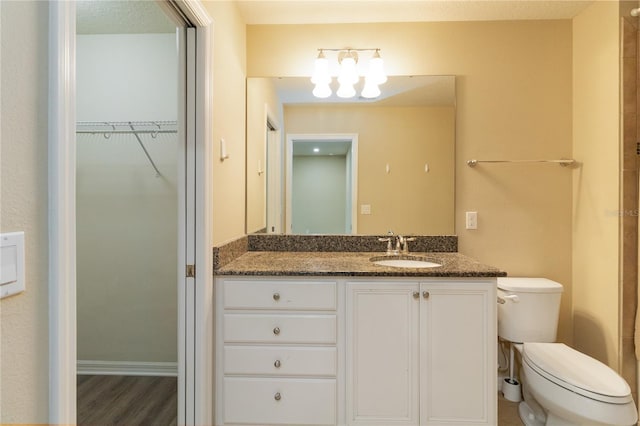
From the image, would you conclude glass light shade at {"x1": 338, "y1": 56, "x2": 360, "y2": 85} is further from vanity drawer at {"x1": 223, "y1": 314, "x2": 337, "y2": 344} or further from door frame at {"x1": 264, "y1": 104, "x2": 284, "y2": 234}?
vanity drawer at {"x1": 223, "y1": 314, "x2": 337, "y2": 344}

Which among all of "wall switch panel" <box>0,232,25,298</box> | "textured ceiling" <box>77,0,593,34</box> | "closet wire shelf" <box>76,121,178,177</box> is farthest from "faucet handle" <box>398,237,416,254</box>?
"wall switch panel" <box>0,232,25,298</box>

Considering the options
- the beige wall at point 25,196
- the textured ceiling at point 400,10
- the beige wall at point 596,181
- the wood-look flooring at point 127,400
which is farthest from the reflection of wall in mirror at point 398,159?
the beige wall at point 25,196

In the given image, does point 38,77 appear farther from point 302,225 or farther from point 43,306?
point 302,225

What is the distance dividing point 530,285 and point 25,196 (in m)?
2.20

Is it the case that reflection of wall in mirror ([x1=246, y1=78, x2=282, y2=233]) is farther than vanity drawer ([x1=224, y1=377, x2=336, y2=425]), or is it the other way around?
reflection of wall in mirror ([x1=246, y1=78, x2=282, y2=233])

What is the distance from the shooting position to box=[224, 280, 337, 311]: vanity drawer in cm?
161

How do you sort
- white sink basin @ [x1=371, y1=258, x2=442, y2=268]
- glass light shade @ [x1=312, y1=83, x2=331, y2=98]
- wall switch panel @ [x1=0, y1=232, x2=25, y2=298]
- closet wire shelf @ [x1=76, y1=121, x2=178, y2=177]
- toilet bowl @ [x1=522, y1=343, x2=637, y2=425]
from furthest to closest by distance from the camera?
closet wire shelf @ [x1=76, y1=121, x2=178, y2=177], glass light shade @ [x1=312, y1=83, x2=331, y2=98], white sink basin @ [x1=371, y1=258, x2=442, y2=268], toilet bowl @ [x1=522, y1=343, x2=637, y2=425], wall switch panel @ [x1=0, y1=232, x2=25, y2=298]

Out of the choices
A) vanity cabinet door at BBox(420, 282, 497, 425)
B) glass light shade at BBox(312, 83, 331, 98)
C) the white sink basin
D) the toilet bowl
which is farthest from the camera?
glass light shade at BBox(312, 83, 331, 98)

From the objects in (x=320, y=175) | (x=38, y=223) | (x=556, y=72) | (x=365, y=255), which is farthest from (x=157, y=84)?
(x=556, y=72)

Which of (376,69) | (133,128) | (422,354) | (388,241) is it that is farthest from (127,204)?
(422,354)

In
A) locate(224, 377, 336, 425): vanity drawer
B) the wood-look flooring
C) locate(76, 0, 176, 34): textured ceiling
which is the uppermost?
locate(76, 0, 176, 34): textured ceiling

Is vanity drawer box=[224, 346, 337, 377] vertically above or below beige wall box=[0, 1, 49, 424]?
below

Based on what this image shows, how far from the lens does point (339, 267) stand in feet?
5.55

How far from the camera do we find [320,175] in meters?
2.26
